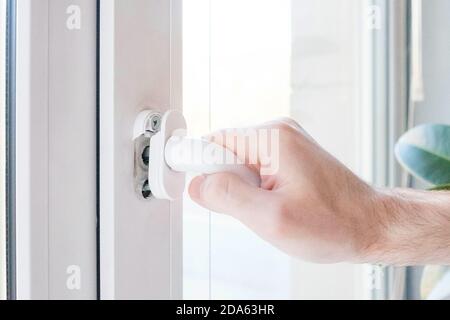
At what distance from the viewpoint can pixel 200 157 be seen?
41 cm

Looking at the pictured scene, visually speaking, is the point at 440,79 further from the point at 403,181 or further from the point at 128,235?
the point at 128,235

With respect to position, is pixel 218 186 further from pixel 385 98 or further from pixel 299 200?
pixel 385 98

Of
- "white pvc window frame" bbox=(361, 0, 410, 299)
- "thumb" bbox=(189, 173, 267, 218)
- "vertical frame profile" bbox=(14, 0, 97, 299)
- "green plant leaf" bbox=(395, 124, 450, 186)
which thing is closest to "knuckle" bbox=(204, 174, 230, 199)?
"thumb" bbox=(189, 173, 267, 218)

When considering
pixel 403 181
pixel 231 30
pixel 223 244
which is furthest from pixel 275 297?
pixel 231 30

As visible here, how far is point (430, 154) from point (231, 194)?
497mm

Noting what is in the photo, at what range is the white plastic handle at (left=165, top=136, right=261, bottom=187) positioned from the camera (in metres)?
0.41

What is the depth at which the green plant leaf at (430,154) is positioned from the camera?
2.54 feet

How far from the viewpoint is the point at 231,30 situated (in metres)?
0.68

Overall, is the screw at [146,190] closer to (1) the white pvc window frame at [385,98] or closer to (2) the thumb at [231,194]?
(2) the thumb at [231,194]

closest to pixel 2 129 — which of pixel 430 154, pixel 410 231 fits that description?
pixel 410 231

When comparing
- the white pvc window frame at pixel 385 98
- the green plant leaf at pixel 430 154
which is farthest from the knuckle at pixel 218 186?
the white pvc window frame at pixel 385 98

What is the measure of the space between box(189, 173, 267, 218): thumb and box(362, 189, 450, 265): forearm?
0.13 meters

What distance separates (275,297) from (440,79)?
56cm

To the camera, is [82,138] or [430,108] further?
[430,108]
